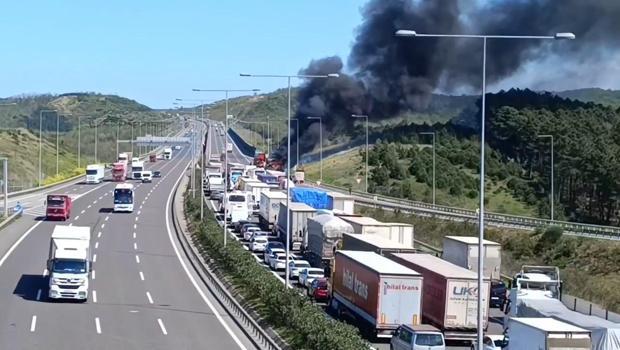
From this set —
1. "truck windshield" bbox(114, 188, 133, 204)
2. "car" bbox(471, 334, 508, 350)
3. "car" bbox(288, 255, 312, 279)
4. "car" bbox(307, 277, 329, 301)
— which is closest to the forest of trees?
"truck windshield" bbox(114, 188, 133, 204)

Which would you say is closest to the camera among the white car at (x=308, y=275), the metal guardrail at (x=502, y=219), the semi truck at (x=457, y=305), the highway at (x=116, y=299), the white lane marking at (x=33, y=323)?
the highway at (x=116, y=299)

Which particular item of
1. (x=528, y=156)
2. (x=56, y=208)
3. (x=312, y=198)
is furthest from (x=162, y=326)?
(x=528, y=156)

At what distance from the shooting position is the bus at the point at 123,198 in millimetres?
77812

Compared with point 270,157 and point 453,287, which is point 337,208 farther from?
point 270,157

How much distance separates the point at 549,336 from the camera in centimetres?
2711

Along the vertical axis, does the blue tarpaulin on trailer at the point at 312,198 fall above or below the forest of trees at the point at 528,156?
below

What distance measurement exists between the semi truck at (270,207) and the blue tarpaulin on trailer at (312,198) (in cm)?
108

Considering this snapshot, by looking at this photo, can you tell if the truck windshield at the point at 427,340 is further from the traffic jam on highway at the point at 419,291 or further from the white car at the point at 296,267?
the white car at the point at 296,267

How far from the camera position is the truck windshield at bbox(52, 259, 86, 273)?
39719 millimetres

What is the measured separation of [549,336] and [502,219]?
43370 millimetres

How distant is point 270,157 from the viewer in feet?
448

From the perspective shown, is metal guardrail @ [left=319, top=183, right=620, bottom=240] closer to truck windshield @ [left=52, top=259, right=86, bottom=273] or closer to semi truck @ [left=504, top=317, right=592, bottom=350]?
truck windshield @ [left=52, top=259, right=86, bottom=273]

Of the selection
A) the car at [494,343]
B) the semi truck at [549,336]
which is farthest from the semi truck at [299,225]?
the semi truck at [549,336]

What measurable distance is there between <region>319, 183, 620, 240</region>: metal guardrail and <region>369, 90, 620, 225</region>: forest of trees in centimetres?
1051
